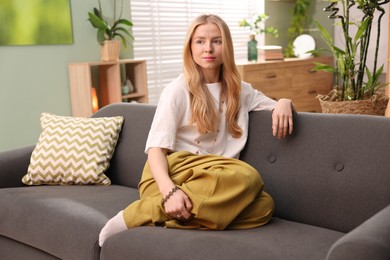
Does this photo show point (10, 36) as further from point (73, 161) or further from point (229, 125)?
point (229, 125)

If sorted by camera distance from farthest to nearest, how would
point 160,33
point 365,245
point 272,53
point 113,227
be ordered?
point 272,53, point 160,33, point 113,227, point 365,245

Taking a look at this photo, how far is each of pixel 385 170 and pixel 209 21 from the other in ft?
2.77

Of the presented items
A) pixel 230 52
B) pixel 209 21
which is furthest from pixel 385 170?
pixel 209 21

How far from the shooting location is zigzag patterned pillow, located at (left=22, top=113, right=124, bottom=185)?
2350mm

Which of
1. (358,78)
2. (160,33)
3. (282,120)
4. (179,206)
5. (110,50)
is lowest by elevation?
(179,206)

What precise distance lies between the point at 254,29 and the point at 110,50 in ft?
7.53

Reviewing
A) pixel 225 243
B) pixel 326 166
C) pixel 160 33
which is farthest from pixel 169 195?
pixel 160 33

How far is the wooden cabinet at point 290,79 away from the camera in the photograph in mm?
5207

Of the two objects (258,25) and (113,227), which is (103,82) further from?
(113,227)

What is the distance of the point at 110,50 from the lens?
13.9 ft

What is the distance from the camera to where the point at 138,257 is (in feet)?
5.21

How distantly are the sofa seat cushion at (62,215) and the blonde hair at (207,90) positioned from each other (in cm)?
52

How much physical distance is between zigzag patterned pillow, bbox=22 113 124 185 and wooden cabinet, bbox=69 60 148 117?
1644 mm

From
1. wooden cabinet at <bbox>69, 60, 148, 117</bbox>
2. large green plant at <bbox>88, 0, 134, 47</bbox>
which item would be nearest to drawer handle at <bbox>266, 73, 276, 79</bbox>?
wooden cabinet at <bbox>69, 60, 148, 117</bbox>
